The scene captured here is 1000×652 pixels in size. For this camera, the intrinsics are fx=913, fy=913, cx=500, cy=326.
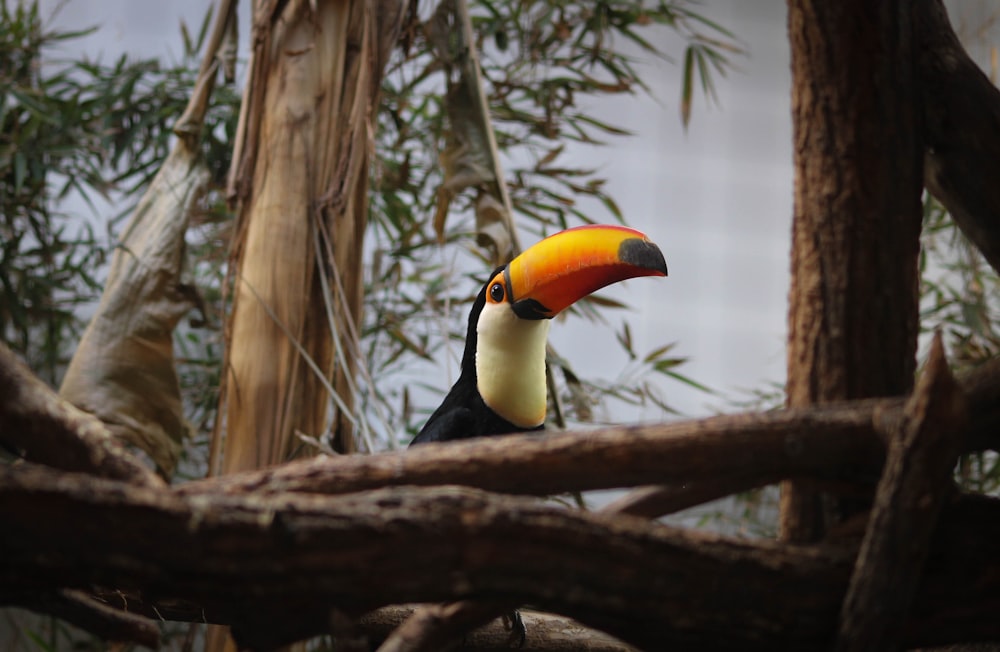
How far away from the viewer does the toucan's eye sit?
65.1 inches

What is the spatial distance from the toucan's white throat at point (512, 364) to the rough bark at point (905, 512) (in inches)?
35.9

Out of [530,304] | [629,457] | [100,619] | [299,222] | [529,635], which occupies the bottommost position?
[529,635]

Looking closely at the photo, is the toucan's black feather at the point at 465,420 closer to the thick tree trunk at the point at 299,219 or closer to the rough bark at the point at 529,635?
the thick tree trunk at the point at 299,219

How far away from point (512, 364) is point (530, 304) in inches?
4.4

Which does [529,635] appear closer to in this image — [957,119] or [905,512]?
[905,512]

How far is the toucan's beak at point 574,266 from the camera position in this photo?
1.40m

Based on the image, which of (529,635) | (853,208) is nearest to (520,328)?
(529,635)

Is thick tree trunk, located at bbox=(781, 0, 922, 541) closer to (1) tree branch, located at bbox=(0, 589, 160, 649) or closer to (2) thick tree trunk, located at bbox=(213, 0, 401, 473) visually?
(1) tree branch, located at bbox=(0, 589, 160, 649)

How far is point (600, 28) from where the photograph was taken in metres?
2.35

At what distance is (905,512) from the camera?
70cm

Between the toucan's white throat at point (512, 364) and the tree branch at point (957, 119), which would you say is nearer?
the tree branch at point (957, 119)

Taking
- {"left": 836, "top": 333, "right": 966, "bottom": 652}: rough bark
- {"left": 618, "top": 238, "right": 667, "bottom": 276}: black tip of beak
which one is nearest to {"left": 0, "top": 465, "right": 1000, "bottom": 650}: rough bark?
{"left": 836, "top": 333, "right": 966, "bottom": 652}: rough bark

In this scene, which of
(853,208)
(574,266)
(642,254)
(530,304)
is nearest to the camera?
(853,208)

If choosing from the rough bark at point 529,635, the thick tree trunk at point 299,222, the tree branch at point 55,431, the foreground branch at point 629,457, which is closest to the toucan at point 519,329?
the thick tree trunk at point 299,222
